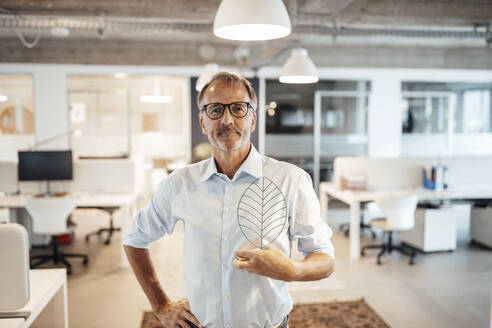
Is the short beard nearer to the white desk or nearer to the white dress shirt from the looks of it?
the white dress shirt

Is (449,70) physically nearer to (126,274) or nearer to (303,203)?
(126,274)

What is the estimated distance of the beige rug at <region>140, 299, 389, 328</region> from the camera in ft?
11.2

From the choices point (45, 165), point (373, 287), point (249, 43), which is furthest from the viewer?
point (249, 43)

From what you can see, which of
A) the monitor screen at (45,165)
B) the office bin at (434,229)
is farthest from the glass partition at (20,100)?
the office bin at (434,229)

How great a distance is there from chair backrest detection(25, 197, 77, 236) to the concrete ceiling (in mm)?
2037

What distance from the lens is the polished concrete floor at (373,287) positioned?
3.61m

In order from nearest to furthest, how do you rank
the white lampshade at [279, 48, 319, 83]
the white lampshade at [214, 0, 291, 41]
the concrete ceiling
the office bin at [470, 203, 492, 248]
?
1. the white lampshade at [214, 0, 291, 41]
2. the white lampshade at [279, 48, 319, 83]
3. the concrete ceiling
4. the office bin at [470, 203, 492, 248]

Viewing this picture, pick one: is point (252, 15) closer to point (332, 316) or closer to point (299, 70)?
point (299, 70)

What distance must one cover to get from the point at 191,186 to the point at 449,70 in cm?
873

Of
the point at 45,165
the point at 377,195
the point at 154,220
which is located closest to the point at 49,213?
the point at 45,165

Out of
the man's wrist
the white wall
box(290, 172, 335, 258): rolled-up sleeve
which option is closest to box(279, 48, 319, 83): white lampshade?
box(290, 172, 335, 258): rolled-up sleeve

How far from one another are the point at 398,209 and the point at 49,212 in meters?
3.83

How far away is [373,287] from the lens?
14.0 feet

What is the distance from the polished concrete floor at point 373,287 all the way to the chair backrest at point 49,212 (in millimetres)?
588
